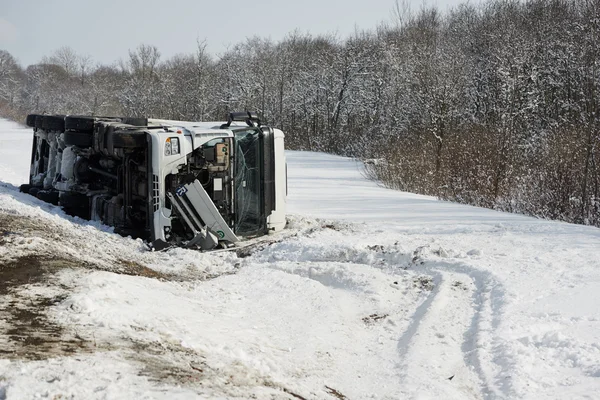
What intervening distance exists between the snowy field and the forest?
876 cm

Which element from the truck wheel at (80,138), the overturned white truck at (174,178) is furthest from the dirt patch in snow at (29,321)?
the truck wheel at (80,138)

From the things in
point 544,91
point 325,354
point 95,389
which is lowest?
point 325,354

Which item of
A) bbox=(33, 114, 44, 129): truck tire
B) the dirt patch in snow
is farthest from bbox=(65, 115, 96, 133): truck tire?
the dirt patch in snow

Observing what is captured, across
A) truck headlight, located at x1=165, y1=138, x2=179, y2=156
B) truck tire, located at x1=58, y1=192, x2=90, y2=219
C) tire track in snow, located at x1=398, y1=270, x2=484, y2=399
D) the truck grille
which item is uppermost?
truck headlight, located at x1=165, y1=138, x2=179, y2=156

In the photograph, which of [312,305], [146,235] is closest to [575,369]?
[312,305]

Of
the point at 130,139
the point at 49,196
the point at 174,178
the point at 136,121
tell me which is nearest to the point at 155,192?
the point at 174,178

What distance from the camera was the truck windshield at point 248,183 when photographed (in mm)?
9906

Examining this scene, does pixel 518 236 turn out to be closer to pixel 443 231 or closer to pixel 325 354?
pixel 443 231

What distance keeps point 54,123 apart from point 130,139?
309 centimetres

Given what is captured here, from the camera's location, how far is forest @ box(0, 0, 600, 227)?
18.6 metres

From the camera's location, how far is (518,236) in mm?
9641

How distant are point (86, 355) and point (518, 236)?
7176 mm

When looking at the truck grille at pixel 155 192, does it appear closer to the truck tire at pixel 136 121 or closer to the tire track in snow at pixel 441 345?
the truck tire at pixel 136 121

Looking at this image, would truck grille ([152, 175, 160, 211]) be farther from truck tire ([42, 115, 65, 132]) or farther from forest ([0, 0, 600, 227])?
forest ([0, 0, 600, 227])
